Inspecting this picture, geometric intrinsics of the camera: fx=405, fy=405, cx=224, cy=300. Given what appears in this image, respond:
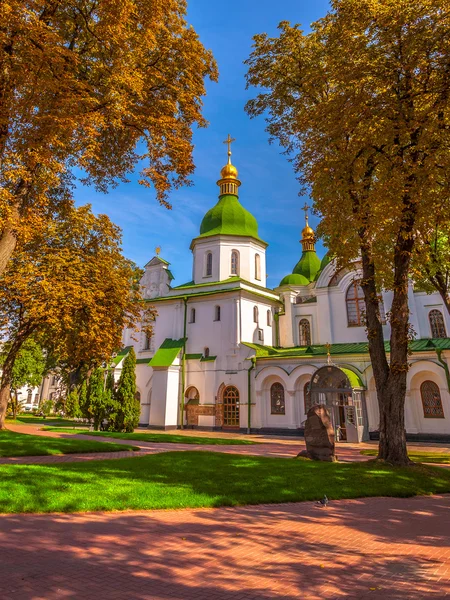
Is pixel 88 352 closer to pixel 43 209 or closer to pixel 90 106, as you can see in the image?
pixel 43 209

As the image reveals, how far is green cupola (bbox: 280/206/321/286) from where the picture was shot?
116 ft

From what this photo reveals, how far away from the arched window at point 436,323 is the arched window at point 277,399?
10516 millimetres

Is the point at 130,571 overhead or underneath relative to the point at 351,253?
underneath

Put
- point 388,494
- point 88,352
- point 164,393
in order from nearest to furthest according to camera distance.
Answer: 1. point 388,494
2. point 88,352
3. point 164,393

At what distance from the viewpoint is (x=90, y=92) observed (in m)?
10.1

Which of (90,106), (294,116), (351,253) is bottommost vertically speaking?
(351,253)

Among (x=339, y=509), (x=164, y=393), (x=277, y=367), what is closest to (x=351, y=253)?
(x=339, y=509)

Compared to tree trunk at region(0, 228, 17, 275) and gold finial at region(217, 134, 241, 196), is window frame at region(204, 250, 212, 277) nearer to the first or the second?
gold finial at region(217, 134, 241, 196)

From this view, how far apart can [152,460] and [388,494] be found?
596cm

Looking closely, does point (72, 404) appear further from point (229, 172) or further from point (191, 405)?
point (229, 172)

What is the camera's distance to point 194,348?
3003 centimetres

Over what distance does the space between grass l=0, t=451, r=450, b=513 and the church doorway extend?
10797mm

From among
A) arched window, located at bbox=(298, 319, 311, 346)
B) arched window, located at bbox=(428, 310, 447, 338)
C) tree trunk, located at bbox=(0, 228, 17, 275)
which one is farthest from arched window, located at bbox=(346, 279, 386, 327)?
tree trunk, located at bbox=(0, 228, 17, 275)

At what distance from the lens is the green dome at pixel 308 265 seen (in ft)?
122
